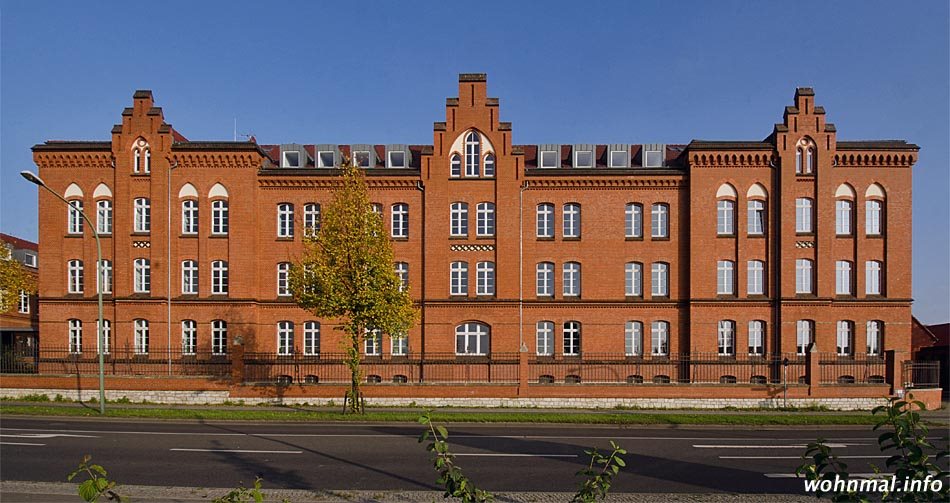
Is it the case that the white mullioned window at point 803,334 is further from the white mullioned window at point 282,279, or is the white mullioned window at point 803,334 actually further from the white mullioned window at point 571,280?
the white mullioned window at point 282,279

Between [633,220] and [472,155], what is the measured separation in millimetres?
9180

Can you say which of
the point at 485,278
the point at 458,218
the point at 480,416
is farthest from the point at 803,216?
the point at 480,416

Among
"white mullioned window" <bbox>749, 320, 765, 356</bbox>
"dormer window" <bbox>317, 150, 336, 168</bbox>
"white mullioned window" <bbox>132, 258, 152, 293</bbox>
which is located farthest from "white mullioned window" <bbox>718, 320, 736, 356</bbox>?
"white mullioned window" <bbox>132, 258, 152, 293</bbox>

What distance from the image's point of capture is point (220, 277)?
94.9ft

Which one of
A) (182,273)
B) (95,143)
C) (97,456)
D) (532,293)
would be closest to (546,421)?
(532,293)

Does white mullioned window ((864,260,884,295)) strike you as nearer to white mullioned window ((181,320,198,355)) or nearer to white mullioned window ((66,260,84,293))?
white mullioned window ((181,320,198,355))

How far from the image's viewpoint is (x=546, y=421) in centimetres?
1962

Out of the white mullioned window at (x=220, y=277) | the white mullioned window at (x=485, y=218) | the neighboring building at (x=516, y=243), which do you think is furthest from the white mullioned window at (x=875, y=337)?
the white mullioned window at (x=220, y=277)

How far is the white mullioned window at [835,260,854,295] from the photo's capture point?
A: 94.7 feet

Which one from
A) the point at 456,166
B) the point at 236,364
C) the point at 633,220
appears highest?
the point at 456,166

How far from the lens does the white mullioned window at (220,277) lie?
28938mm

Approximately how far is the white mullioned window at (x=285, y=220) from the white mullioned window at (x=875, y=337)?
30.3 m

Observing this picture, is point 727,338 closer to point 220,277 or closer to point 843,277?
point 843,277

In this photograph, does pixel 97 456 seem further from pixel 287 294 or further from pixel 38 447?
pixel 287 294
